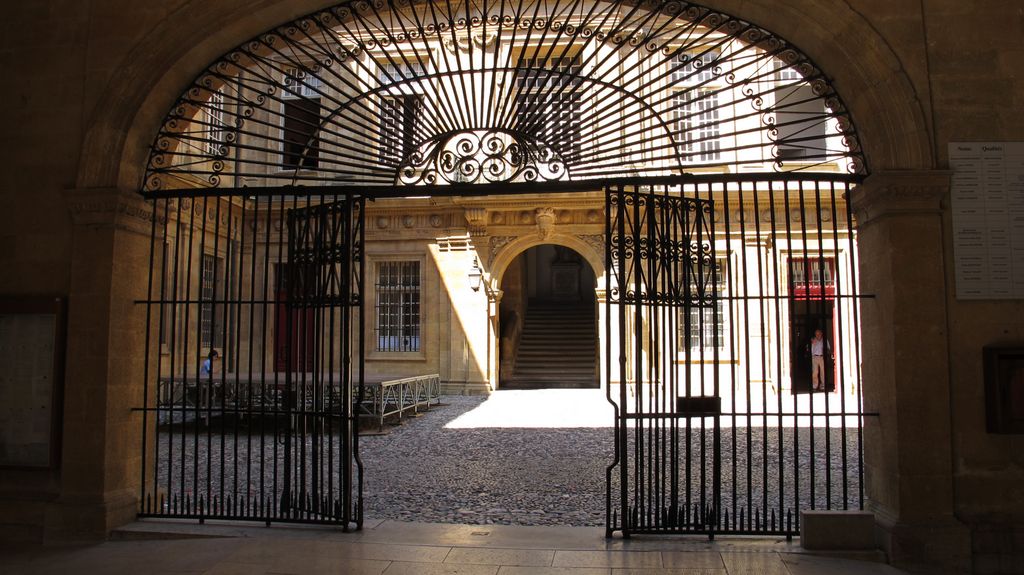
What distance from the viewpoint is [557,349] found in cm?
1767

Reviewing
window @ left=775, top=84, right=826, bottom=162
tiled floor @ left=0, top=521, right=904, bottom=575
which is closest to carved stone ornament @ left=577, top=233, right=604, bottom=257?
window @ left=775, top=84, right=826, bottom=162

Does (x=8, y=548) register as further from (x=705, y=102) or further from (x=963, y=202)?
(x=705, y=102)

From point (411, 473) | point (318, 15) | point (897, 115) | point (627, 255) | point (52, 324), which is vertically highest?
point (318, 15)

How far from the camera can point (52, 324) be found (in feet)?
15.2

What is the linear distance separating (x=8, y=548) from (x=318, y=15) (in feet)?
13.6

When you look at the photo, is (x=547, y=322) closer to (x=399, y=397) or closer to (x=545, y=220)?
(x=545, y=220)

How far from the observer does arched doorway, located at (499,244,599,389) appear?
16.5 meters

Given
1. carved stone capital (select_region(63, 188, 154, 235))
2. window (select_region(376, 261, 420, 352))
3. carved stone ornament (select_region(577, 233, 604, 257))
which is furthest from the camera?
window (select_region(376, 261, 420, 352))

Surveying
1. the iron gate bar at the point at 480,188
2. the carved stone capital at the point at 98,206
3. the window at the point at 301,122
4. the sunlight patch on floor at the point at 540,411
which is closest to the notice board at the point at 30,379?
the carved stone capital at the point at 98,206

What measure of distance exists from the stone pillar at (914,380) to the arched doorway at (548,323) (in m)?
11.6

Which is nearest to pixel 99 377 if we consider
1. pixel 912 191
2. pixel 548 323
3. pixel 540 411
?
pixel 912 191

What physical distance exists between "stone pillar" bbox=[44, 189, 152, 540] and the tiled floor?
216 mm

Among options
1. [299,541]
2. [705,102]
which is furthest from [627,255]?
[705,102]

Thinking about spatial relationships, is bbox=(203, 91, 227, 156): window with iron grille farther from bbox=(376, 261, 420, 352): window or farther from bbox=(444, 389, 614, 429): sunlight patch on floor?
bbox=(444, 389, 614, 429): sunlight patch on floor
